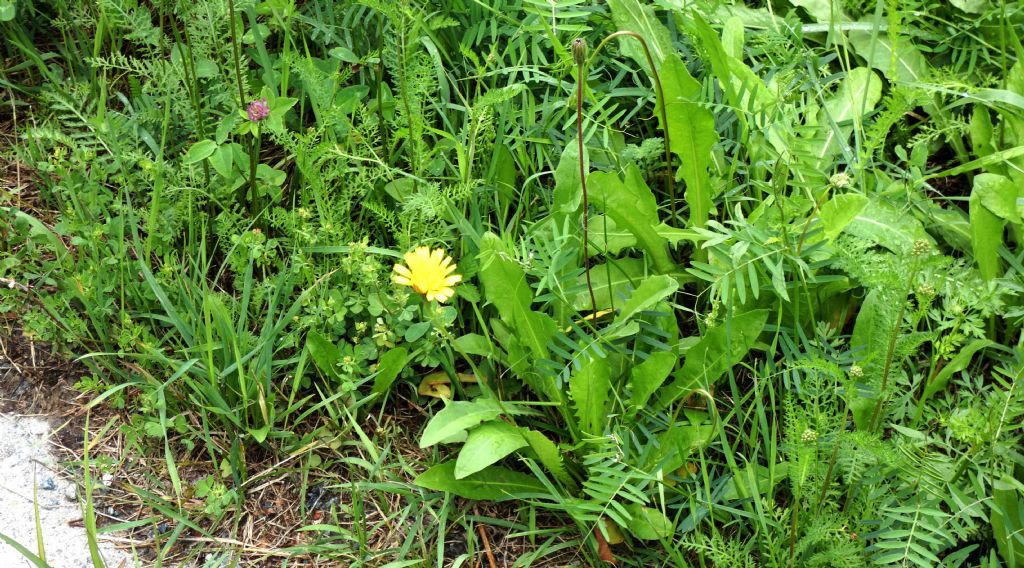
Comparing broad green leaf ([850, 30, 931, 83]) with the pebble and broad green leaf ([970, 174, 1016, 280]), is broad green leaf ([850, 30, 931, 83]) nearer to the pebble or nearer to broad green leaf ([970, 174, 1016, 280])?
broad green leaf ([970, 174, 1016, 280])

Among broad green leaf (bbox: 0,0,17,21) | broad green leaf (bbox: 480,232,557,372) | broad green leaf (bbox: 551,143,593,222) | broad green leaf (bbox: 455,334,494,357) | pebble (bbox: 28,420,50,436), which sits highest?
broad green leaf (bbox: 0,0,17,21)

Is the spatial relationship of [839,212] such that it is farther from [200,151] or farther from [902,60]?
[200,151]

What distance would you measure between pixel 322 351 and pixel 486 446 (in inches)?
19.2

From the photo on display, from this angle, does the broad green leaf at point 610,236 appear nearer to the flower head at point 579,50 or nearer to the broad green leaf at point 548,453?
the broad green leaf at point 548,453

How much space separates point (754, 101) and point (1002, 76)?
2.38 ft

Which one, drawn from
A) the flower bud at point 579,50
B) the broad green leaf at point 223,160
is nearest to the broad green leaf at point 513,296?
the flower bud at point 579,50

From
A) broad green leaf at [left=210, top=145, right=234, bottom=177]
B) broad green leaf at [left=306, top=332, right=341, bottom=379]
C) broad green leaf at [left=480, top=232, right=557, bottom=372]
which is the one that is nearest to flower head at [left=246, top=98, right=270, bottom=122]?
broad green leaf at [left=210, top=145, right=234, bottom=177]

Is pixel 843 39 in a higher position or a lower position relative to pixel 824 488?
higher

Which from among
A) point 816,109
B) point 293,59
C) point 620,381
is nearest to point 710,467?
point 620,381

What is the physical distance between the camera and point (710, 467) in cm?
215

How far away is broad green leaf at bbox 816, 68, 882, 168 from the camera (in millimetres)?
2398

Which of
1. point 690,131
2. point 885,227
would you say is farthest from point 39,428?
point 885,227

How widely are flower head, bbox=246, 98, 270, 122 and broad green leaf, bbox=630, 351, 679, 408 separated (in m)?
1.08

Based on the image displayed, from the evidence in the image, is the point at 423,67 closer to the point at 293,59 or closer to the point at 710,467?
the point at 293,59
